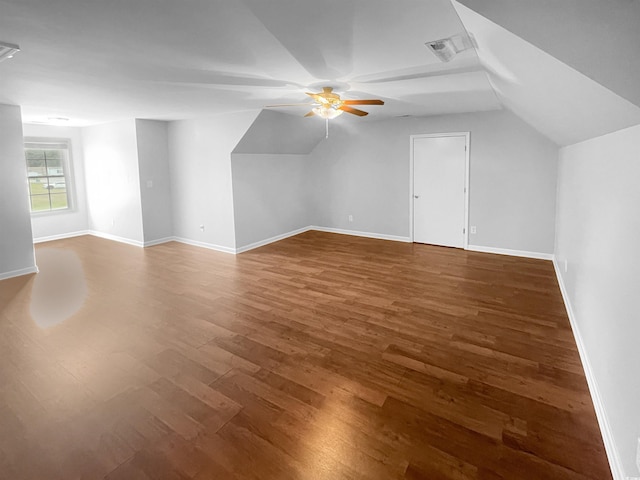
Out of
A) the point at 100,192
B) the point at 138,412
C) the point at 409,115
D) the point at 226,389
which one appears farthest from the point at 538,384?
the point at 100,192

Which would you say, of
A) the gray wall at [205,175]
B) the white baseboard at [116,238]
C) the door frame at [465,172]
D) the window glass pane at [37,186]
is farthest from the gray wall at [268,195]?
the window glass pane at [37,186]

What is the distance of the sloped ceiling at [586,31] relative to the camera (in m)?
1.15

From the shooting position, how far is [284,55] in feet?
8.17

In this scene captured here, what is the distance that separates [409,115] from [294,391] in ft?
15.8

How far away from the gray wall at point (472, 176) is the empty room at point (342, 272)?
40 mm

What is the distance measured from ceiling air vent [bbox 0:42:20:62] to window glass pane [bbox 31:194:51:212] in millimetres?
5429

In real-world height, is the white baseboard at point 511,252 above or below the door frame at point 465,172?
below

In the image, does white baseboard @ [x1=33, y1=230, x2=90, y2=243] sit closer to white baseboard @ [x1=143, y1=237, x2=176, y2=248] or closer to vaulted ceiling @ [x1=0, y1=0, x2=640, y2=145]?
white baseboard @ [x1=143, y1=237, x2=176, y2=248]

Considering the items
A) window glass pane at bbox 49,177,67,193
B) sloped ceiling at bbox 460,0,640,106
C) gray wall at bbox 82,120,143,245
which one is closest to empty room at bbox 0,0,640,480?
sloped ceiling at bbox 460,0,640,106

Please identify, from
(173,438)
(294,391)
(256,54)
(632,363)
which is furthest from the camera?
(256,54)

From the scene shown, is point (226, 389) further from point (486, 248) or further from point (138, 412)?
point (486, 248)

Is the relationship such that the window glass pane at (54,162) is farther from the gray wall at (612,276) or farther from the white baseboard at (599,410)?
the white baseboard at (599,410)

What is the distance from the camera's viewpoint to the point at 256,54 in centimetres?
247

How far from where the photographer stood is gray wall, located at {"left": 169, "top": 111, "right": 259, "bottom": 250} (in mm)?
5512
